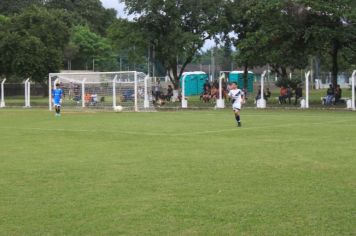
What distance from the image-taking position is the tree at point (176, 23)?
44.4 metres

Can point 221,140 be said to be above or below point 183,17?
below

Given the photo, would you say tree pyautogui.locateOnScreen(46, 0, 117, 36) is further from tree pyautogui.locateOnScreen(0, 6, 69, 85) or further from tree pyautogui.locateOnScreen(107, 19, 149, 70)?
tree pyautogui.locateOnScreen(107, 19, 149, 70)

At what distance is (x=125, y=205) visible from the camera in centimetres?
822

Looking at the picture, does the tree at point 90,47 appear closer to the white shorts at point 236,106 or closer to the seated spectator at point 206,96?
the seated spectator at point 206,96

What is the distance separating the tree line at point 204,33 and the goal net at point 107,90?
633 centimetres

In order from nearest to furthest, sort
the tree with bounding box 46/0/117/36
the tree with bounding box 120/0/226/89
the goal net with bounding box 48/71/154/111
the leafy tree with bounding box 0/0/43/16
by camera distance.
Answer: the goal net with bounding box 48/71/154/111
the tree with bounding box 120/0/226/89
the leafy tree with bounding box 0/0/43/16
the tree with bounding box 46/0/117/36

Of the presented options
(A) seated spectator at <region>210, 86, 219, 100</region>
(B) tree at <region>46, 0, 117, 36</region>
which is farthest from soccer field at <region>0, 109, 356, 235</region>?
(B) tree at <region>46, 0, 117, 36</region>

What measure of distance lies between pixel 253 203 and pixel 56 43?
45.8 m

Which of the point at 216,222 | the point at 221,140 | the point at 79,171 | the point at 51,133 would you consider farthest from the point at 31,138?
the point at 216,222

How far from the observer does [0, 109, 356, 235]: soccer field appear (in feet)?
23.6

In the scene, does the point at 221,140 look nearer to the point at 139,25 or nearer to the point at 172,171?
the point at 172,171

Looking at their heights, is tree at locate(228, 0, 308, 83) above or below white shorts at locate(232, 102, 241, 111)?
above

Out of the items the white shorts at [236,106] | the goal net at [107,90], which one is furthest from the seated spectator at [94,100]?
the white shorts at [236,106]

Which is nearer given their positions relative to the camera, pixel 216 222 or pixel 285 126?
pixel 216 222
